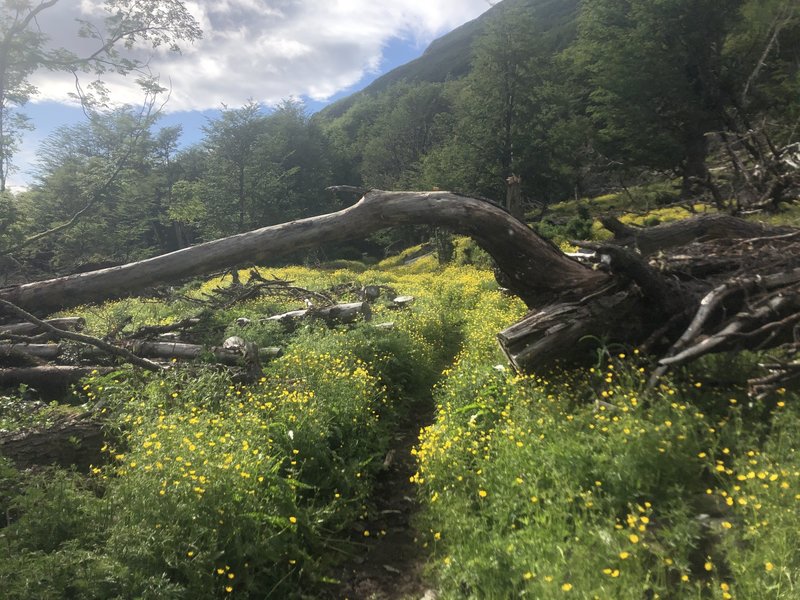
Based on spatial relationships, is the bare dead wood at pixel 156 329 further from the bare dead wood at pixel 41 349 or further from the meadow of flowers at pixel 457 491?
the meadow of flowers at pixel 457 491

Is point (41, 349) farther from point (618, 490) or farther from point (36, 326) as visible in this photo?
point (618, 490)

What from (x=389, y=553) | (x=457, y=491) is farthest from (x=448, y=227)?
(x=389, y=553)

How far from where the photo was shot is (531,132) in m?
28.5

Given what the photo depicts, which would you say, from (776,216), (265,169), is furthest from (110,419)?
(265,169)

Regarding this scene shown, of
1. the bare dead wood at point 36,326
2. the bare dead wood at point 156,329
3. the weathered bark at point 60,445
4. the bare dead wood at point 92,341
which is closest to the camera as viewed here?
the weathered bark at point 60,445

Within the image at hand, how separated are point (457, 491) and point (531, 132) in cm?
2821

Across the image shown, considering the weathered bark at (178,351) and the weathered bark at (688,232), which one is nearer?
the weathered bark at (688,232)

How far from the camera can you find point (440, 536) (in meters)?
4.21

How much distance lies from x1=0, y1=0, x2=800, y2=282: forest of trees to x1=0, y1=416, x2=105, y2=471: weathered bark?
25.6 feet

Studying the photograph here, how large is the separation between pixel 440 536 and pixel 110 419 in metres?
3.94

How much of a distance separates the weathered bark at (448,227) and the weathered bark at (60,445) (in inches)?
93.9

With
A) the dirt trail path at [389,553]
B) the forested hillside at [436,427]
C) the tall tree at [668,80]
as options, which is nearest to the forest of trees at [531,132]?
the tall tree at [668,80]

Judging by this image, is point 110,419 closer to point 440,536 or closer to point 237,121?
point 440,536

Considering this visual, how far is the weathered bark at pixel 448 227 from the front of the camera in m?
5.81
